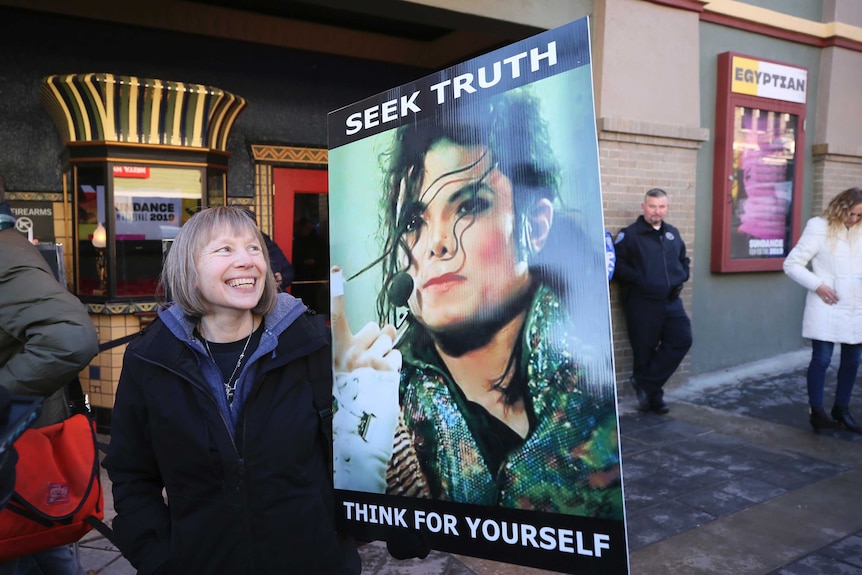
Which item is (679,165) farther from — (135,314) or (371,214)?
(371,214)

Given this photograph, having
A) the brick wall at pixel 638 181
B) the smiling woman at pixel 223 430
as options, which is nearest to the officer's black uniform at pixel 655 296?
the brick wall at pixel 638 181

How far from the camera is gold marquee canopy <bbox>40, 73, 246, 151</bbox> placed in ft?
16.5

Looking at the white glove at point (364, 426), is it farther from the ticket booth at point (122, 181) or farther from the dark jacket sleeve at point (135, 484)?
the ticket booth at point (122, 181)

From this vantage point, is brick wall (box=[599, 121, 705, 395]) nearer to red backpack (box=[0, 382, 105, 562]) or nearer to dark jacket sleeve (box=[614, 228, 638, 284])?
dark jacket sleeve (box=[614, 228, 638, 284])

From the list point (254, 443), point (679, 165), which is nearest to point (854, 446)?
point (679, 165)

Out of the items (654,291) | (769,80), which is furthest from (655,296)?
(769,80)

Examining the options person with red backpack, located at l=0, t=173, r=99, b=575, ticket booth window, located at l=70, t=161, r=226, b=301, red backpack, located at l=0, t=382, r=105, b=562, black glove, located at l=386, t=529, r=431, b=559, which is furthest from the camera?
ticket booth window, located at l=70, t=161, r=226, b=301

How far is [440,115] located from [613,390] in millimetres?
706

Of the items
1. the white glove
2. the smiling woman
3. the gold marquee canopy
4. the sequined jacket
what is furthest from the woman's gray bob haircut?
the gold marquee canopy

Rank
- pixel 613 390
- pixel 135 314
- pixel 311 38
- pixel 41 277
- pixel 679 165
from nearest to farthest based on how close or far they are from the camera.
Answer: pixel 613 390 < pixel 41 277 < pixel 135 314 < pixel 679 165 < pixel 311 38

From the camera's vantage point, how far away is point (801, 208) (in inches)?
301

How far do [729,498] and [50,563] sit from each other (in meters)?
3.54

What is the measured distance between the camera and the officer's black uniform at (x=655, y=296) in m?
5.63

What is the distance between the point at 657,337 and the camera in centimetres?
579
